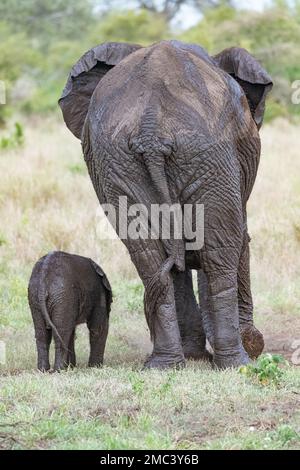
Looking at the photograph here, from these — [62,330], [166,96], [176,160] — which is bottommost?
[62,330]

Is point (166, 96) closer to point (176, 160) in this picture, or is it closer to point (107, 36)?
point (176, 160)

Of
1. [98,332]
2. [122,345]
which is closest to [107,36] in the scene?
[122,345]

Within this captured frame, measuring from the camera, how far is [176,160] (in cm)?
584

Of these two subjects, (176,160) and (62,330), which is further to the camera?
(62,330)

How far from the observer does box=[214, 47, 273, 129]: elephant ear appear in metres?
6.57

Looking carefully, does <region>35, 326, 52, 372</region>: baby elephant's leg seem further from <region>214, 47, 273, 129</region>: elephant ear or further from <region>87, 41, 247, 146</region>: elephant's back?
<region>214, 47, 273, 129</region>: elephant ear

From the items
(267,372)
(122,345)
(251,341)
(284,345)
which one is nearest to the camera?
(267,372)

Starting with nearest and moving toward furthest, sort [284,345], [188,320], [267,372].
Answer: [267,372], [188,320], [284,345]

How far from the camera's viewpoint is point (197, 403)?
507 centimetres

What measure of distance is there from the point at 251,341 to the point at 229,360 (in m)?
0.68

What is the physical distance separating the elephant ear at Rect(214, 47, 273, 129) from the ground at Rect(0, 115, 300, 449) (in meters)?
1.67

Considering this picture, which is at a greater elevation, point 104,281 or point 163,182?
point 163,182

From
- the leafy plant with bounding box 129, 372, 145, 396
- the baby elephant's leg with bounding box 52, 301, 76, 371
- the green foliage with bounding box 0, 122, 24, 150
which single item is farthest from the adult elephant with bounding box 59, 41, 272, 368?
Result: the green foliage with bounding box 0, 122, 24, 150
